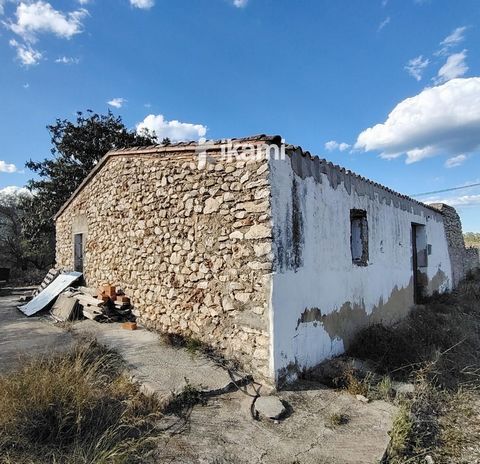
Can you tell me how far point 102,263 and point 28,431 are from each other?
572 centimetres

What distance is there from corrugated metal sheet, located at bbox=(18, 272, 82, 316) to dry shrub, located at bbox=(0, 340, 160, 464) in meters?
5.14

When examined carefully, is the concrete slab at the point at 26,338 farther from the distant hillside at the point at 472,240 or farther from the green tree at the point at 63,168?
the distant hillside at the point at 472,240

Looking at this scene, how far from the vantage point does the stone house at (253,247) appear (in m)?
4.61

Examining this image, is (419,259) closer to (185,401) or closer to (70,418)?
(185,401)

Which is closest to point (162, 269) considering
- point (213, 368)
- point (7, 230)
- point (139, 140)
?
point (213, 368)

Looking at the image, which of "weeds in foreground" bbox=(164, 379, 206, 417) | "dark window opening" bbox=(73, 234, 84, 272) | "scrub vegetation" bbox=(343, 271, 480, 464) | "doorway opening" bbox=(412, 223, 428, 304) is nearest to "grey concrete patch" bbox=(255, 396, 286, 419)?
"weeds in foreground" bbox=(164, 379, 206, 417)

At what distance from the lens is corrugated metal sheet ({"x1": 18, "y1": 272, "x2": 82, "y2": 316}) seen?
340 inches

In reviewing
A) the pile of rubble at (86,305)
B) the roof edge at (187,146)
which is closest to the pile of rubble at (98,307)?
the pile of rubble at (86,305)

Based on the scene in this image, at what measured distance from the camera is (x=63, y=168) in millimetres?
18719

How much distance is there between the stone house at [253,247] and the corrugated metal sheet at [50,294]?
4.15ft

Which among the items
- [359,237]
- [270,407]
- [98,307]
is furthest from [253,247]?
[98,307]

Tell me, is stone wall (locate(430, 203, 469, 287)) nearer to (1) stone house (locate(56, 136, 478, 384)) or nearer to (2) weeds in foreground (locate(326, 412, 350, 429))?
(1) stone house (locate(56, 136, 478, 384))

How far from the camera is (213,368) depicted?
4.74 m

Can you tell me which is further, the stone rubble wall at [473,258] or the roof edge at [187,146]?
the stone rubble wall at [473,258]
